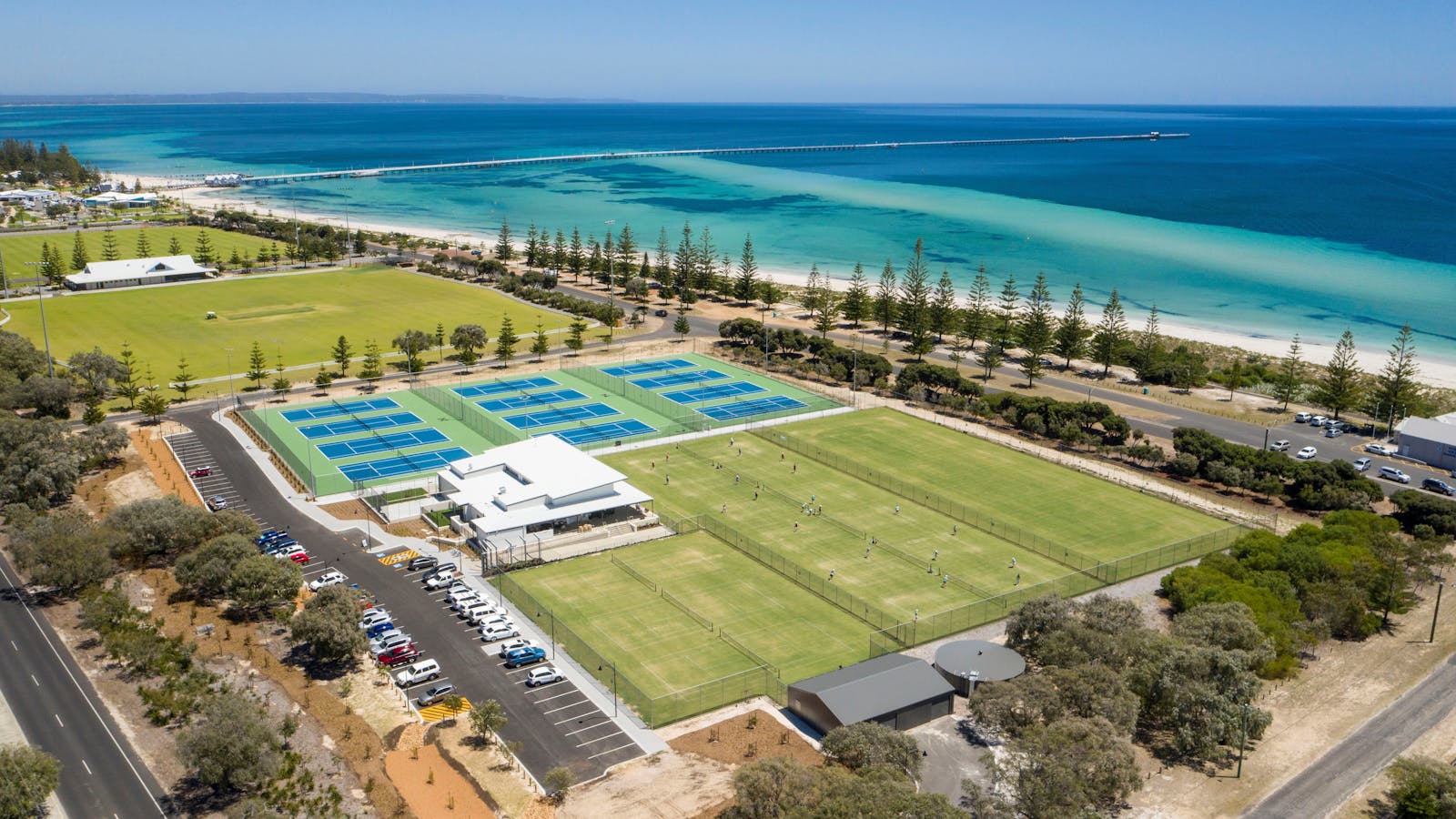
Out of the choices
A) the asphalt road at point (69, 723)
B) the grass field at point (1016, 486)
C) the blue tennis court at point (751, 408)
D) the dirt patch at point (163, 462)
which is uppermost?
the blue tennis court at point (751, 408)

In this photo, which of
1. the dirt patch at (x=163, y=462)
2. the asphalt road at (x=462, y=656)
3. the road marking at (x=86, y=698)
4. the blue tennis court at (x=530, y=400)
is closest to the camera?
the road marking at (x=86, y=698)

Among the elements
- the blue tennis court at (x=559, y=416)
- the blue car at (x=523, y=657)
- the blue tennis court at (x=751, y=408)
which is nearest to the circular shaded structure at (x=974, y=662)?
the blue car at (x=523, y=657)

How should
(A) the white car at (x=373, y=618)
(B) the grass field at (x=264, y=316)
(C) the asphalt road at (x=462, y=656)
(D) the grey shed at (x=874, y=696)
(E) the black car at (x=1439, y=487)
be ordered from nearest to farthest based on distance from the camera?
(C) the asphalt road at (x=462, y=656), (D) the grey shed at (x=874, y=696), (A) the white car at (x=373, y=618), (E) the black car at (x=1439, y=487), (B) the grass field at (x=264, y=316)

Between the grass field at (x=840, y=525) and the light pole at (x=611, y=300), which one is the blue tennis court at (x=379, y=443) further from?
the light pole at (x=611, y=300)

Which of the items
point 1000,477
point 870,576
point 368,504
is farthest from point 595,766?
point 1000,477

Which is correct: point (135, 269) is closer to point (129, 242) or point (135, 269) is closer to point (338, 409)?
point (129, 242)

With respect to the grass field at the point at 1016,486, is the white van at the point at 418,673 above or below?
below
